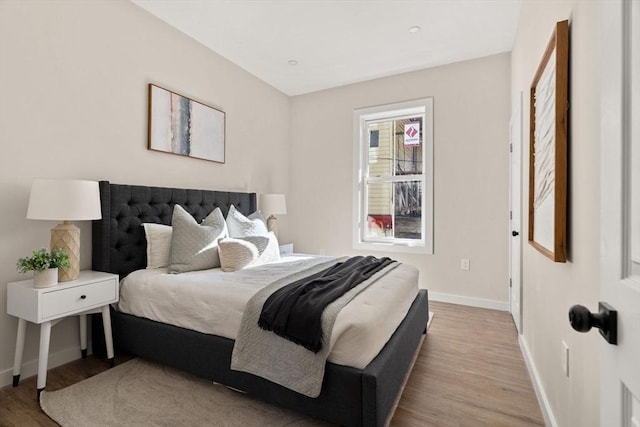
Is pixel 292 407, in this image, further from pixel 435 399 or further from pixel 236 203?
pixel 236 203

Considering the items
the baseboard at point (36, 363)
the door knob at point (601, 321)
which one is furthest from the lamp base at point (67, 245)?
the door knob at point (601, 321)

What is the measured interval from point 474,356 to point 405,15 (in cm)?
293

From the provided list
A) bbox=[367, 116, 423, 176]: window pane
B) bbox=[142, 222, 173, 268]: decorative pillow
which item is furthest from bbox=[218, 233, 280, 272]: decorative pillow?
bbox=[367, 116, 423, 176]: window pane

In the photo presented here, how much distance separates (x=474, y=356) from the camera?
242 centimetres

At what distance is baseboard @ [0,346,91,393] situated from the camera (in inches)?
77.4

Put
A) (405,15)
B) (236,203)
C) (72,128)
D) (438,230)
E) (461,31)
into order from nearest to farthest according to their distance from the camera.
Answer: (72,128) → (405,15) → (461,31) → (236,203) → (438,230)

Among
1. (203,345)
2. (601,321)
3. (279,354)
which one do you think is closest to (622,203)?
(601,321)

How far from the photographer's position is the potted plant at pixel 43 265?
1.81m

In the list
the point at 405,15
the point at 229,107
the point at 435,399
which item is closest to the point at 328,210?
the point at 229,107

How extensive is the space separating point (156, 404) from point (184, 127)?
2381mm

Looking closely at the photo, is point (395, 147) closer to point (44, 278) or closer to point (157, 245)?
point (157, 245)

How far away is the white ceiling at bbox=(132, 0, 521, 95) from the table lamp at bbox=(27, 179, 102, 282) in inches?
69.5

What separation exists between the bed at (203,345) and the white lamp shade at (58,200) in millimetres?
399

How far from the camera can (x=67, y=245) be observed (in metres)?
2.03
